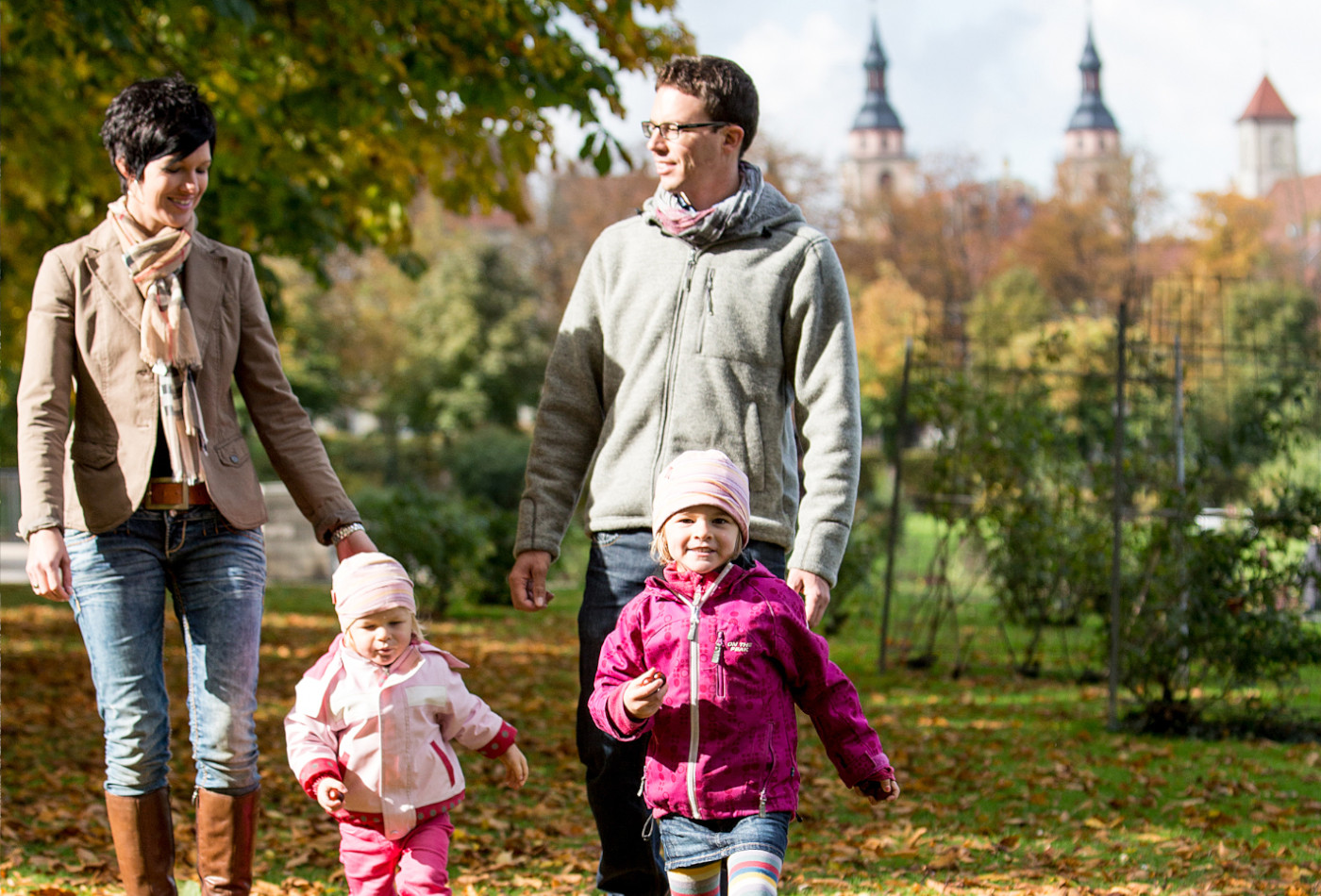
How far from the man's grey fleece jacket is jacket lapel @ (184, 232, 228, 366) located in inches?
33.3

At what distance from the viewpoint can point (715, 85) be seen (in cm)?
312

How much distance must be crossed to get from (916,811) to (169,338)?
4.23 m

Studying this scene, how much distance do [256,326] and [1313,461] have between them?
285 inches

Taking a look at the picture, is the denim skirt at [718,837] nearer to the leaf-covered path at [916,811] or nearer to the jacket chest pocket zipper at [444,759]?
the jacket chest pocket zipper at [444,759]

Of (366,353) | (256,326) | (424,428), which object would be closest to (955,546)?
(256,326)

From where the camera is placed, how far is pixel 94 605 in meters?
3.18

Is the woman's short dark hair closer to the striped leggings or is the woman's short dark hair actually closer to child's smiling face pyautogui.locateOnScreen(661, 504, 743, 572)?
child's smiling face pyautogui.locateOnScreen(661, 504, 743, 572)

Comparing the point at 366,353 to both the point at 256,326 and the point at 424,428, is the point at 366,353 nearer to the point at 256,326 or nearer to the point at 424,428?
the point at 424,428

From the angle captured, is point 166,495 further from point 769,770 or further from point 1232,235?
point 1232,235

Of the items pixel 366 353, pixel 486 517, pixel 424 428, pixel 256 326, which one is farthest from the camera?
pixel 366 353

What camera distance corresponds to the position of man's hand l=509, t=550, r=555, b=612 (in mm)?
3283

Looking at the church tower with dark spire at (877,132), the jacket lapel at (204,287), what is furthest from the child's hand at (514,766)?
the church tower with dark spire at (877,132)

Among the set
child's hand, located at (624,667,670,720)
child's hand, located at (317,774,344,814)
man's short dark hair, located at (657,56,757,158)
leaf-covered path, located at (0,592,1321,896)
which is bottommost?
leaf-covered path, located at (0,592,1321,896)

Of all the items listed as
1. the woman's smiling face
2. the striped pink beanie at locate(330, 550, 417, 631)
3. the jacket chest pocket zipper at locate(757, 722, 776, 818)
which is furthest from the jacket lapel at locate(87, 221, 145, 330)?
the jacket chest pocket zipper at locate(757, 722, 776, 818)
